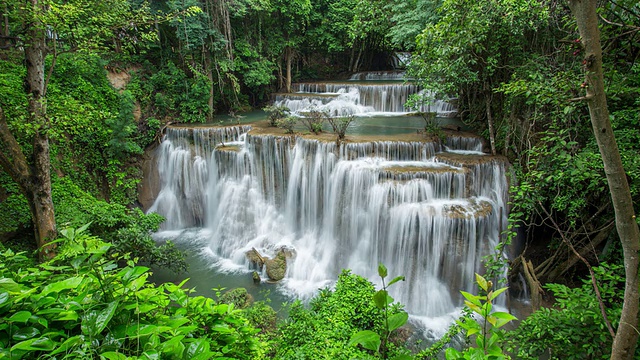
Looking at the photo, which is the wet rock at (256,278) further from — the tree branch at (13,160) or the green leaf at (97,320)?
the green leaf at (97,320)

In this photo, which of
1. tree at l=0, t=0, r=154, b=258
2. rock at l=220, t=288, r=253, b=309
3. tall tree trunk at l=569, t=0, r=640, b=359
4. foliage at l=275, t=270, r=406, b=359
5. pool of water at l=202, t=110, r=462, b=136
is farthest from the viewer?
pool of water at l=202, t=110, r=462, b=136

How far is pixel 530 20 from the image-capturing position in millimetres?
5746

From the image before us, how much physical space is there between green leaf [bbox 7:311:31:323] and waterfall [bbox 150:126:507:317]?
7.02 metres

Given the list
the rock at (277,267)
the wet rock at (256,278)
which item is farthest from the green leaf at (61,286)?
the rock at (277,267)

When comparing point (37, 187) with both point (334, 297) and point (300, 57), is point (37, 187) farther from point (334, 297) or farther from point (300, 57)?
point (300, 57)

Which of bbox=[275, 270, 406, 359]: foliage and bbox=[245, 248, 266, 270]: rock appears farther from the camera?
bbox=[245, 248, 266, 270]: rock

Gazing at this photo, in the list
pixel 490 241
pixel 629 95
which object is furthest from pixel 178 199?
pixel 629 95

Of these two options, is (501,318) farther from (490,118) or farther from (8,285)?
(490,118)

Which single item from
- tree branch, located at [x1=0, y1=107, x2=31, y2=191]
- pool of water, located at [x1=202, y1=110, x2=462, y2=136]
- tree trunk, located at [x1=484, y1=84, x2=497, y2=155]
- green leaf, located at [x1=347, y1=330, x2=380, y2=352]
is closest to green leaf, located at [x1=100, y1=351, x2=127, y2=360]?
green leaf, located at [x1=347, y1=330, x2=380, y2=352]

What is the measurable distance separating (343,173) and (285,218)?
2737 millimetres

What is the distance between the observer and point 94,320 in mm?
1298

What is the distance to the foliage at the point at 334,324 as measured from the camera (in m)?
4.11

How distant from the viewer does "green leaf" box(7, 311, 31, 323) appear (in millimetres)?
1228

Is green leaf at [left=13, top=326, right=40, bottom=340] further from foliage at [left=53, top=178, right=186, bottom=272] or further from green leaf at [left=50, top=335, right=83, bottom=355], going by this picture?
foliage at [left=53, top=178, right=186, bottom=272]
